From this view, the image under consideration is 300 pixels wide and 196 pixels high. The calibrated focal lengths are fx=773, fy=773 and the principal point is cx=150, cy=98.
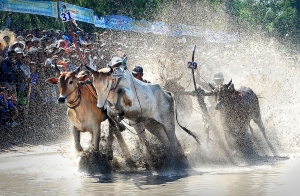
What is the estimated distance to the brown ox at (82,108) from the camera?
1277 centimetres

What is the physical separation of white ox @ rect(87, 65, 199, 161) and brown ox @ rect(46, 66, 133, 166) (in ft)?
1.81

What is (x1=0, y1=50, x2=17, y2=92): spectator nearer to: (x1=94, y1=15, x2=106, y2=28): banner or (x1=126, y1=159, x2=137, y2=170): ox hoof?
(x1=126, y1=159, x2=137, y2=170): ox hoof

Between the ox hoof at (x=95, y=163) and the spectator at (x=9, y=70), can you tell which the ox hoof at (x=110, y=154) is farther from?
the spectator at (x=9, y=70)

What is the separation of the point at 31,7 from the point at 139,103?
11.5 metres

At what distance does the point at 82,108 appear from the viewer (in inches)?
510

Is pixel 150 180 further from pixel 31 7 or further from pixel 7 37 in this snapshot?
pixel 31 7

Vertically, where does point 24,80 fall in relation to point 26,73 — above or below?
below

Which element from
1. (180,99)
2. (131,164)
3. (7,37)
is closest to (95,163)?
(131,164)

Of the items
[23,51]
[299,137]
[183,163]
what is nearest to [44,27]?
[23,51]

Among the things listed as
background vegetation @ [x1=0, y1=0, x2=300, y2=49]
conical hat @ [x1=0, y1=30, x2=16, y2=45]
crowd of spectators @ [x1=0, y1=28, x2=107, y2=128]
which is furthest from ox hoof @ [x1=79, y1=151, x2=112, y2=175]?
background vegetation @ [x1=0, y1=0, x2=300, y2=49]

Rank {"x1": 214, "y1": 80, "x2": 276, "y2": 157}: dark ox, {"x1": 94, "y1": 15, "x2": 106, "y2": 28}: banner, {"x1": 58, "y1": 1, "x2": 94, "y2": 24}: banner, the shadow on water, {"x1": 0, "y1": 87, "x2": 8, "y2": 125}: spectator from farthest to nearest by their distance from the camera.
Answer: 1. {"x1": 94, "y1": 15, "x2": 106, "y2": 28}: banner
2. {"x1": 58, "y1": 1, "x2": 94, "y2": 24}: banner
3. {"x1": 0, "y1": 87, "x2": 8, "y2": 125}: spectator
4. {"x1": 214, "y1": 80, "x2": 276, "y2": 157}: dark ox
5. the shadow on water

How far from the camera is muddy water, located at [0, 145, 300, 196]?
10867 mm

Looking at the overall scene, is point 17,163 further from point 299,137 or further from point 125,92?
point 299,137

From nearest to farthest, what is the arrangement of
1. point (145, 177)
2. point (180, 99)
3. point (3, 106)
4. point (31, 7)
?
point (145, 177)
point (180, 99)
point (3, 106)
point (31, 7)
